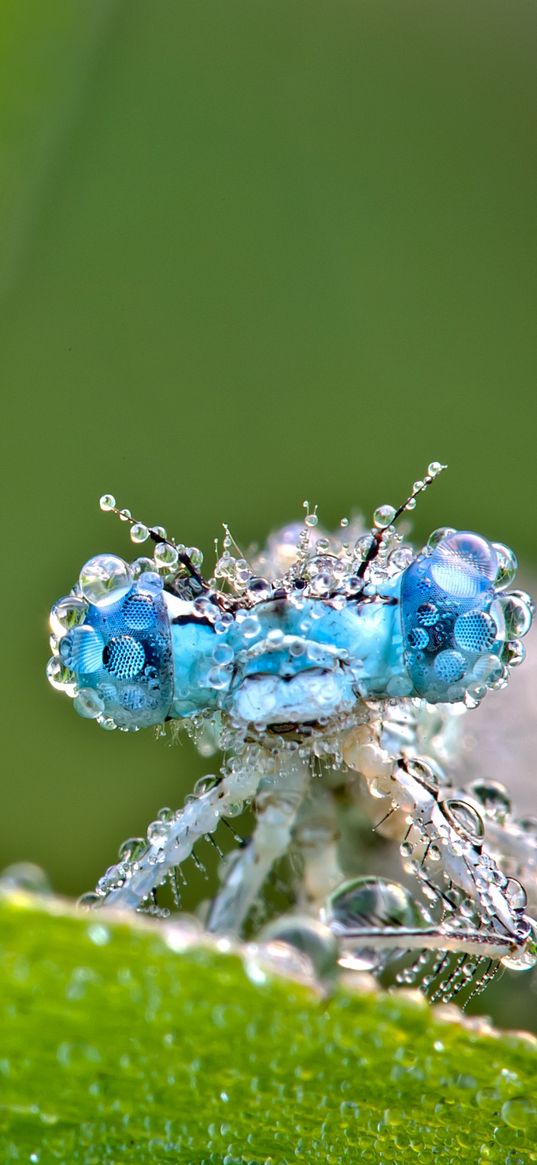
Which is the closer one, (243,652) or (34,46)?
(243,652)

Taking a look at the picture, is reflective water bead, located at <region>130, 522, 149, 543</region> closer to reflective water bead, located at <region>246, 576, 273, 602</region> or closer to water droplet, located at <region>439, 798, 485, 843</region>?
reflective water bead, located at <region>246, 576, 273, 602</region>

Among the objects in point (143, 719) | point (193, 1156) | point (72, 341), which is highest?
point (72, 341)

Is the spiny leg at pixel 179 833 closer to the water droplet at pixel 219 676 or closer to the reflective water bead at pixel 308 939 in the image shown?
the water droplet at pixel 219 676

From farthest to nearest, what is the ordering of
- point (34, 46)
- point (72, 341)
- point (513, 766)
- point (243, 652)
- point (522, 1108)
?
point (72, 341), point (513, 766), point (34, 46), point (243, 652), point (522, 1108)

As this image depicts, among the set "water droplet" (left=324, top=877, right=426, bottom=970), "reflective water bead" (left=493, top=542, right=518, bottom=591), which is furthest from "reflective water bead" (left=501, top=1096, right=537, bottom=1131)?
"reflective water bead" (left=493, top=542, right=518, bottom=591)

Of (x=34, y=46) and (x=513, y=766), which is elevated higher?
(x=34, y=46)

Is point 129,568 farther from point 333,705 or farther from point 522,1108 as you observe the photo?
point 522,1108

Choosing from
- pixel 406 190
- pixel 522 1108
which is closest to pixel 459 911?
pixel 522 1108

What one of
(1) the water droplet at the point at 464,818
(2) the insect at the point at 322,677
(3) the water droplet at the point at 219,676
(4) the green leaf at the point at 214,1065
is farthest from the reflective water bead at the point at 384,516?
(4) the green leaf at the point at 214,1065
